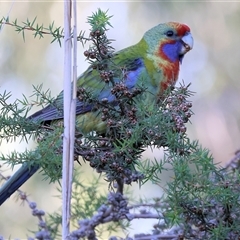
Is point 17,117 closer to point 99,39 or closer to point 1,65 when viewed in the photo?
point 99,39

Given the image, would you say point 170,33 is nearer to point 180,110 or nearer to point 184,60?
point 180,110

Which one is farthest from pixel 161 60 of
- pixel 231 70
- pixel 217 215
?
pixel 231 70

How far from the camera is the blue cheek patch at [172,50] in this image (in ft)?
7.53

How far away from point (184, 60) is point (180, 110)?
2581mm

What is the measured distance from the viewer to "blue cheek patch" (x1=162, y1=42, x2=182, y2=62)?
230cm

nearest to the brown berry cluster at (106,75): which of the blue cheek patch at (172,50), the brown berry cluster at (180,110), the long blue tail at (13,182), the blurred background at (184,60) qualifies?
the brown berry cluster at (180,110)

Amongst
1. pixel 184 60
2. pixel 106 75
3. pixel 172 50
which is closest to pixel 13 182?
pixel 106 75

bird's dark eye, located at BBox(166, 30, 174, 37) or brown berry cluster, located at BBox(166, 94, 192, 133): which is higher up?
bird's dark eye, located at BBox(166, 30, 174, 37)

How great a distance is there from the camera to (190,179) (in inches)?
41.1

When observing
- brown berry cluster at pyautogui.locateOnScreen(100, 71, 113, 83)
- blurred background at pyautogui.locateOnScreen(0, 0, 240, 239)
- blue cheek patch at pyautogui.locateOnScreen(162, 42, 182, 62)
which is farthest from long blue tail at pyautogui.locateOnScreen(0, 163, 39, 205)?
blurred background at pyautogui.locateOnScreen(0, 0, 240, 239)

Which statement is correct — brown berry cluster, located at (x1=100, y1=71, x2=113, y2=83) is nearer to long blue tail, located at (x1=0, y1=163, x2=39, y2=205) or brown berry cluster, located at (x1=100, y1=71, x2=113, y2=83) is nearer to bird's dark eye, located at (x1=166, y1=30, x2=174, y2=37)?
long blue tail, located at (x1=0, y1=163, x2=39, y2=205)

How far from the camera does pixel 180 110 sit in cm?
116

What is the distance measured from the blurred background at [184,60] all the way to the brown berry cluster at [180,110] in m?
2.03

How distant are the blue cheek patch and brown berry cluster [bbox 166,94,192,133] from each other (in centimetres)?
110
